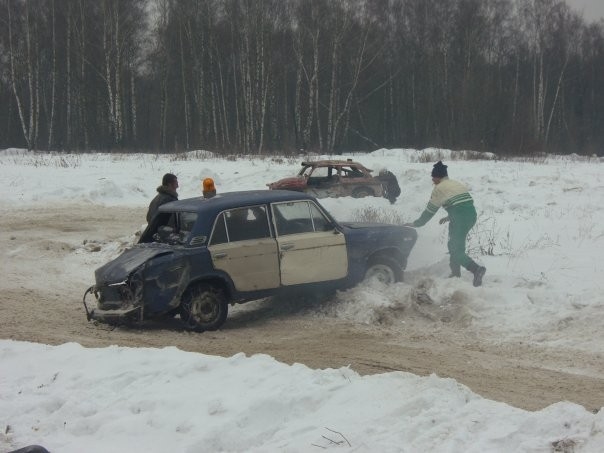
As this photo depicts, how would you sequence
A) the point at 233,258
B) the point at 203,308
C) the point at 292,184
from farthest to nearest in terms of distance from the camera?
the point at 292,184
the point at 233,258
the point at 203,308

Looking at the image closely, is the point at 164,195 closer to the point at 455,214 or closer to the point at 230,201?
the point at 230,201

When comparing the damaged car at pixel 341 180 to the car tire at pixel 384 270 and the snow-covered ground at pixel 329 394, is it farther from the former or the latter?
the car tire at pixel 384 270

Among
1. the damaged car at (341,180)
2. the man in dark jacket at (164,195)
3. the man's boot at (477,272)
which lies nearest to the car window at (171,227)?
the man in dark jacket at (164,195)

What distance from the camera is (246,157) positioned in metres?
31.4

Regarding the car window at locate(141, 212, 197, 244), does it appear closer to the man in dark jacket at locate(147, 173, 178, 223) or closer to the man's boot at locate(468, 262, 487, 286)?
the man in dark jacket at locate(147, 173, 178, 223)

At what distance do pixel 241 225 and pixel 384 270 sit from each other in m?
2.10

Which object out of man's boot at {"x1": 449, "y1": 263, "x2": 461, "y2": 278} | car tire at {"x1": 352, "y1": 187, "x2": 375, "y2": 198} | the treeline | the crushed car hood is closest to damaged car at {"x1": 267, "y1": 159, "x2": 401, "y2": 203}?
car tire at {"x1": 352, "y1": 187, "x2": 375, "y2": 198}

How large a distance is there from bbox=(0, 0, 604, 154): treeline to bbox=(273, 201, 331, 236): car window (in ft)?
91.5

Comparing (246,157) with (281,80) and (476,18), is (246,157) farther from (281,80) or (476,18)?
(476,18)

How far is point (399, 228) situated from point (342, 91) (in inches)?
1736

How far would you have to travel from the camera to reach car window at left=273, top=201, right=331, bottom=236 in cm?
897

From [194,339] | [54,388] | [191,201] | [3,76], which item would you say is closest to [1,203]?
[191,201]

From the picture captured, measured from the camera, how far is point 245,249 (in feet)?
28.3

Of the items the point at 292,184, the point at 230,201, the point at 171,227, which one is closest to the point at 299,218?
the point at 230,201
